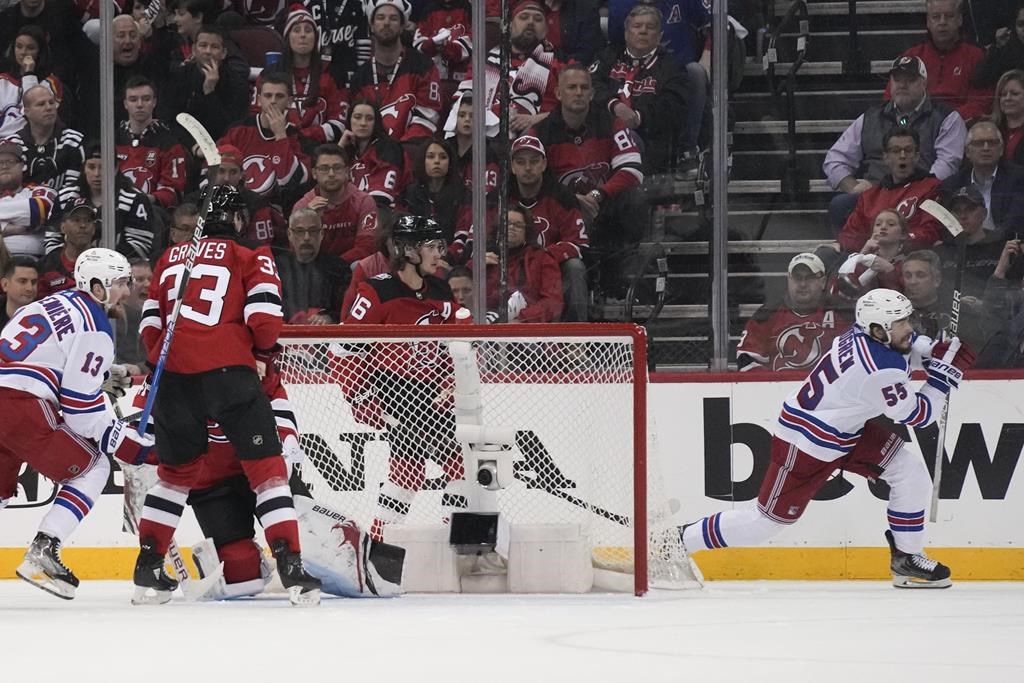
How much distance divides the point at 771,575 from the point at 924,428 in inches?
31.3

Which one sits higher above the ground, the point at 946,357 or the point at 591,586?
the point at 946,357

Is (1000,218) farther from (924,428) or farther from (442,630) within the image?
(442,630)

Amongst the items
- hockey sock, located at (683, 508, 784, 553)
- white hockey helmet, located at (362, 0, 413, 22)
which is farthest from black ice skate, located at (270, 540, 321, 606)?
white hockey helmet, located at (362, 0, 413, 22)

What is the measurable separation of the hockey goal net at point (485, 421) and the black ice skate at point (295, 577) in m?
0.74

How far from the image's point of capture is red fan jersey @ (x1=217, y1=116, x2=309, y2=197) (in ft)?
21.7

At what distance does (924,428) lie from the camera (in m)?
6.11

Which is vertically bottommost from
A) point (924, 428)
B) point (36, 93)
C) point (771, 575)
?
point (771, 575)

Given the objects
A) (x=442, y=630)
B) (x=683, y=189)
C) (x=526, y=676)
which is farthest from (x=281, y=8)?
(x=526, y=676)

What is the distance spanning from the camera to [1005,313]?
20.0 feet

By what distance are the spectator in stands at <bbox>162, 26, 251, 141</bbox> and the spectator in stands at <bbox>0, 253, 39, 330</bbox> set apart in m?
0.87

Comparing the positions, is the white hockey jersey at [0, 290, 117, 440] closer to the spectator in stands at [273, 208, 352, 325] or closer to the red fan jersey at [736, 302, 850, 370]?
the spectator in stands at [273, 208, 352, 325]

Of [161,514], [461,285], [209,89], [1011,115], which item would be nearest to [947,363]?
[1011,115]

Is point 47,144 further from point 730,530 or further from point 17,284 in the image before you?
point 730,530

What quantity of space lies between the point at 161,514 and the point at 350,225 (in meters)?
1.87
